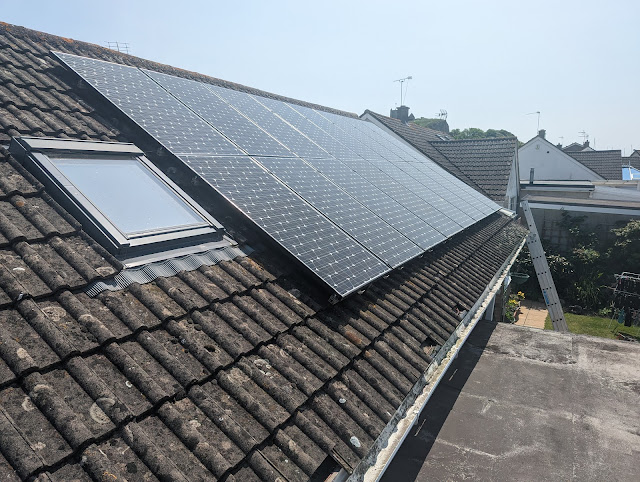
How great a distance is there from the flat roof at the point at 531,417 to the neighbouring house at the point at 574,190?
54.3 ft

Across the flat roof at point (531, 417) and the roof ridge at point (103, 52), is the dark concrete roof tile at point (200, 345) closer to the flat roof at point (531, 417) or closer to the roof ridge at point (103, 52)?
the flat roof at point (531, 417)

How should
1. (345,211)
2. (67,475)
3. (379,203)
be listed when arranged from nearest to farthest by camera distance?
1. (67,475)
2. (345,211)
3. (379,203)

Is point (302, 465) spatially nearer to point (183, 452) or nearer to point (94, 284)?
point (183, 452)

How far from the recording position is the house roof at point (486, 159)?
807 inches

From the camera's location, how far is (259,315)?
→ 4.41 meters

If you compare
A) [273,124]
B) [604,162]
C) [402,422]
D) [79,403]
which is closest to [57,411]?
[79,403]

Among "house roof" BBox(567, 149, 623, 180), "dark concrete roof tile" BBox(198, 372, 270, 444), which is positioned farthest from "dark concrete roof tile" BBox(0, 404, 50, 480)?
"house roof" BBox(567, 149, 623, 180)

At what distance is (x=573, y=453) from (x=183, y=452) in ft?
18.0

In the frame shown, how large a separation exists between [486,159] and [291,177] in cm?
1761

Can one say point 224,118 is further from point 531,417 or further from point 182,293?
point 531,417

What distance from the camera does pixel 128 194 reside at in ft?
16.2

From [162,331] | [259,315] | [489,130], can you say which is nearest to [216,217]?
[259,315]

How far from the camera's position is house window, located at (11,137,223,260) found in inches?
173

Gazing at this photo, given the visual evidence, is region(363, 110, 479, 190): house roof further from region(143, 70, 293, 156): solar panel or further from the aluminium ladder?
region(143, 70, 293, 156): solar panel
